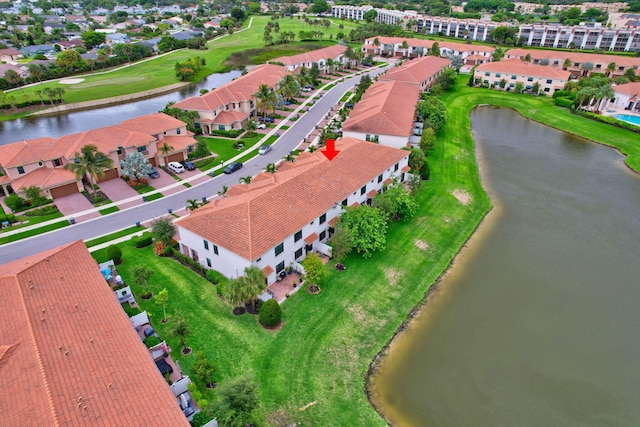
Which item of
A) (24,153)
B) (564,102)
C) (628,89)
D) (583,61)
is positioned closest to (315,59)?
(564,102)

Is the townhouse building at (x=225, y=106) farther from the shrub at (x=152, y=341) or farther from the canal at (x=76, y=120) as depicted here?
the shrub at (x=152, y=341)

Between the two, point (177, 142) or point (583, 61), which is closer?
point (177, 142)

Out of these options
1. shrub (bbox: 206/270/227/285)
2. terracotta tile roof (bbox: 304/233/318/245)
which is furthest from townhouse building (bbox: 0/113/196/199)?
terracotta tile roof (bbox: 304/233/318/245)

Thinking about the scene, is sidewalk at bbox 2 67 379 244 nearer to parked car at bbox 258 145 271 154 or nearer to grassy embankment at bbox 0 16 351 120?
parked car at bbox 258 145 271 154

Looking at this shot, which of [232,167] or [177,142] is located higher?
[177,142]

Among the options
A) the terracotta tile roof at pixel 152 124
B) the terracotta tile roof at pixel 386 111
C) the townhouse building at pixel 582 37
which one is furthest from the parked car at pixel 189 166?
the townhouse building at pixel 582 37

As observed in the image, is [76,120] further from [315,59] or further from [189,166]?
[315,59]
